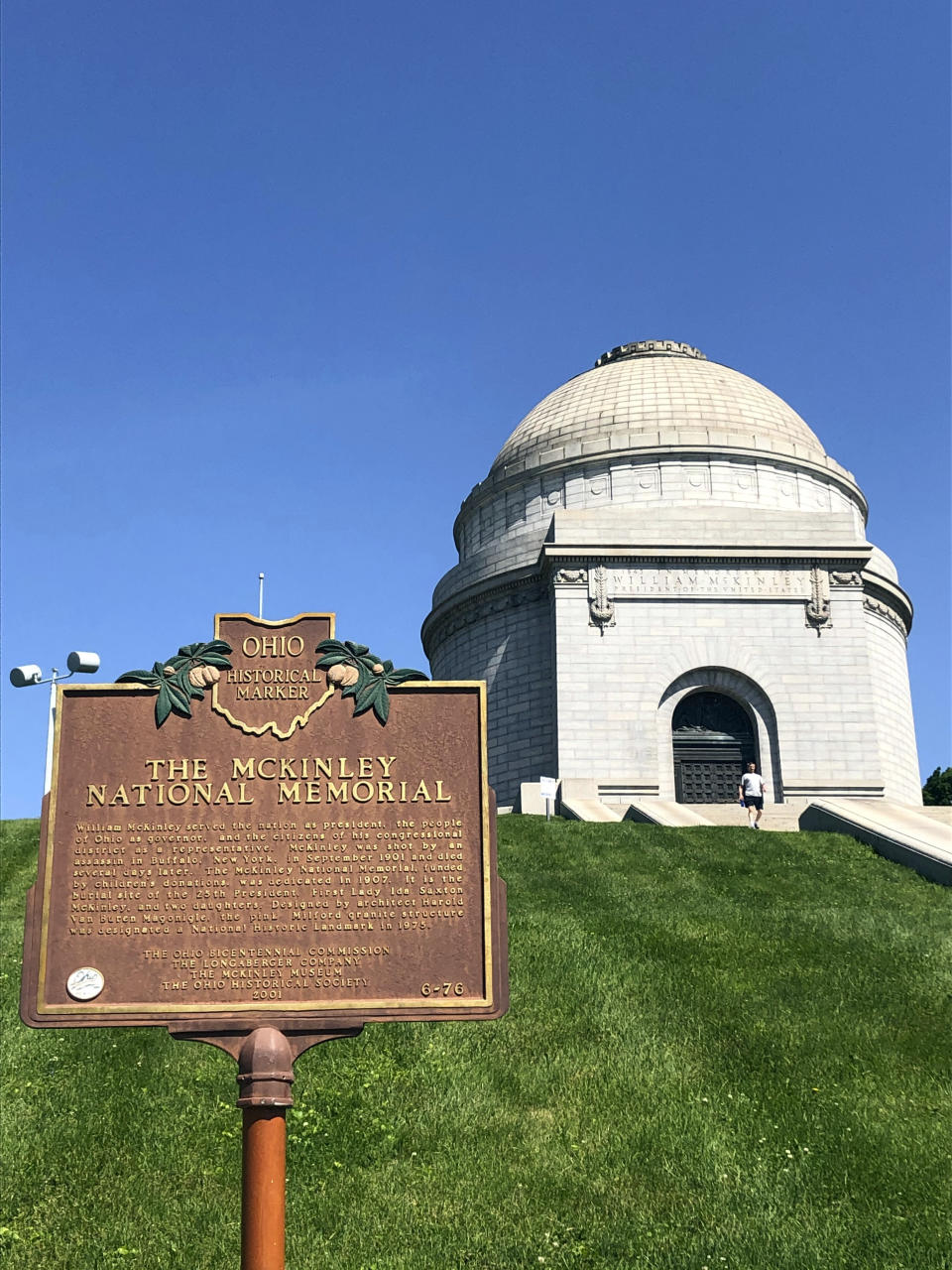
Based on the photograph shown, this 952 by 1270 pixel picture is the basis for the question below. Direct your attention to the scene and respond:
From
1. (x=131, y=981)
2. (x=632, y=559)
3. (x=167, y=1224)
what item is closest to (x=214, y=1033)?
(x=131, y=981)

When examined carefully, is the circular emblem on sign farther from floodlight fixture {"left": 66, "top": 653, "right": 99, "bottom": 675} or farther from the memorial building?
the memorial building

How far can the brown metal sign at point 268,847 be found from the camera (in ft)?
20.9

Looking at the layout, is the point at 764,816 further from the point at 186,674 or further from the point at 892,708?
the point at 186,674

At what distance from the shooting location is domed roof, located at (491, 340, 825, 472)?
36656mm

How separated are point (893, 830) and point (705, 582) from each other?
11818mm

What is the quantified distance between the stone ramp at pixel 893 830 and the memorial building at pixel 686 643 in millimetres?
4235

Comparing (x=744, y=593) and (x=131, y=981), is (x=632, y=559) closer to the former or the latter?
(x=744, y=593)

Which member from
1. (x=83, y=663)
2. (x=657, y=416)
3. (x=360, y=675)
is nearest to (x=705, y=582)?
(x=657, y=416)

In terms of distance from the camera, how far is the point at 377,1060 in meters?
10.1

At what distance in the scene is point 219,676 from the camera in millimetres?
6801

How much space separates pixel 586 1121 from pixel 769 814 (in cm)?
1814

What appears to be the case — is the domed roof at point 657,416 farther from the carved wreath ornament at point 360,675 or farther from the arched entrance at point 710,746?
the carved wreath ornament at point 360,675

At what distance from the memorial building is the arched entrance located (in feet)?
0.12

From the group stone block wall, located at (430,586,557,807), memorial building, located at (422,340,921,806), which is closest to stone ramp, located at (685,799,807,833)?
memorial building, located at (422,340,921,806)
